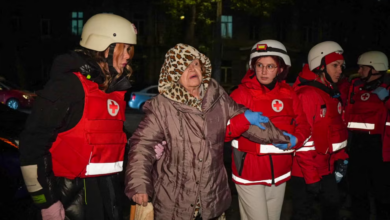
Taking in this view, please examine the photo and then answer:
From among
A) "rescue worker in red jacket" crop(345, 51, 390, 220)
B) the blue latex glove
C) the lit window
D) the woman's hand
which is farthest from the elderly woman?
the lit window

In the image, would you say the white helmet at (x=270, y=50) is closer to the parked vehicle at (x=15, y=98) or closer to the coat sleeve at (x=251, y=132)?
the coat sleeve at (x=251, y=132)

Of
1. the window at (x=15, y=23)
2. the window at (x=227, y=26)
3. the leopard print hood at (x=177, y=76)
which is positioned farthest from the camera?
the window at (x=227, y=26)

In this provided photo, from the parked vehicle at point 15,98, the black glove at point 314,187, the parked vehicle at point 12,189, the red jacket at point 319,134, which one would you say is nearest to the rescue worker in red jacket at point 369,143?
the red jacket at point 319,134

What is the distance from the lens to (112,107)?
127 inches

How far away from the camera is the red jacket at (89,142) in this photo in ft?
9.96

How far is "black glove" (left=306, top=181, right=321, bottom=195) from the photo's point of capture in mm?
4539

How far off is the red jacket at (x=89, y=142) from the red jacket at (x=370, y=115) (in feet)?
12.9

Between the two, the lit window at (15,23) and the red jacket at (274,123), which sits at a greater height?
the lit window at (15,23)

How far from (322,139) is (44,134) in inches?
117

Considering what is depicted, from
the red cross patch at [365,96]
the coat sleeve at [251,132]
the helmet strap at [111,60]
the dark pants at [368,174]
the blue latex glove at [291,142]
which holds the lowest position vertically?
the dark pants at [368,174]

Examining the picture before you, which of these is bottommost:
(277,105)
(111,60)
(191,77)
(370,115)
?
(370,115)

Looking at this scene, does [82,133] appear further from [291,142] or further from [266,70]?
[266,70]

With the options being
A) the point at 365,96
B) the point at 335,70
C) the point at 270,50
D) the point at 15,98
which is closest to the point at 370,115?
the point at 365,96

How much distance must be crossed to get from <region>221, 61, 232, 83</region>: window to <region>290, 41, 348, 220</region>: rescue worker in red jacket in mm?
31522
